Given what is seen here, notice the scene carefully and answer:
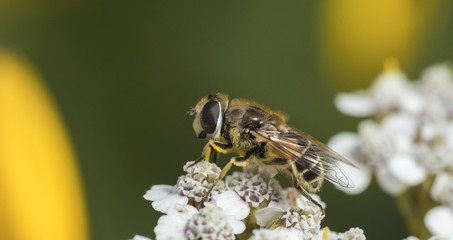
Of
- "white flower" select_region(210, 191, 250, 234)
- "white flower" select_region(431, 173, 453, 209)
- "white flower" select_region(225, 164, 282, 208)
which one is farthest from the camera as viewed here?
"white flower" select_region(431, 173, 453, 209)

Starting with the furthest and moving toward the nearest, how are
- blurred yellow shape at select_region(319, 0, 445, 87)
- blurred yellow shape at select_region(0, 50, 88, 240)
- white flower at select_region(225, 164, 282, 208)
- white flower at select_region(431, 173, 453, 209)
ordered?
blurred yellow shape at select_region(319, 0, 445, 87) → blurred yellow shape at select_region(0, 50, 88, 240) → white flower at select_region(431, 173, 453, 209) → white flower at select_region(225, 164, 282, 208)

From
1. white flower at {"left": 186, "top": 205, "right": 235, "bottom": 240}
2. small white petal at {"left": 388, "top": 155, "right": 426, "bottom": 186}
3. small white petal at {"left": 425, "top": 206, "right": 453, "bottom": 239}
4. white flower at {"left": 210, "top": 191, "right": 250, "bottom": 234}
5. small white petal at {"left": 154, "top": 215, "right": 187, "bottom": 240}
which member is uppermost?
small white petal at {"left": 388, "top": 155, "right": 426, "bottom": 186}

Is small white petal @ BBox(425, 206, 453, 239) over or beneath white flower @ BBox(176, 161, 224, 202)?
over

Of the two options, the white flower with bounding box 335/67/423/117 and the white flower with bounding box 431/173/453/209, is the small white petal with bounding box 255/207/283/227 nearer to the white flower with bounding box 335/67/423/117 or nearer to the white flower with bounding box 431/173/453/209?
the white flower with bounding box 431/173/453/209

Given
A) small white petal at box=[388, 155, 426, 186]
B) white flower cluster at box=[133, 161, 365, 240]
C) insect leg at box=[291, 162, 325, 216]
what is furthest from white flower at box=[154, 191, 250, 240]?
small white petal at box=[388, 155, 426, 186]

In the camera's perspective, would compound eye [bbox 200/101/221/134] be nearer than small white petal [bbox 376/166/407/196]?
Yes

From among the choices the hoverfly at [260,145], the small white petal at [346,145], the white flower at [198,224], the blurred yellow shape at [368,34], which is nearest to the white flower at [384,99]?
the small white petal at [346,145]

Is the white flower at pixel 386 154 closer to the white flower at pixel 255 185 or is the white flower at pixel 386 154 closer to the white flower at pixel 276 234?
the white flower at pixel 255 185
